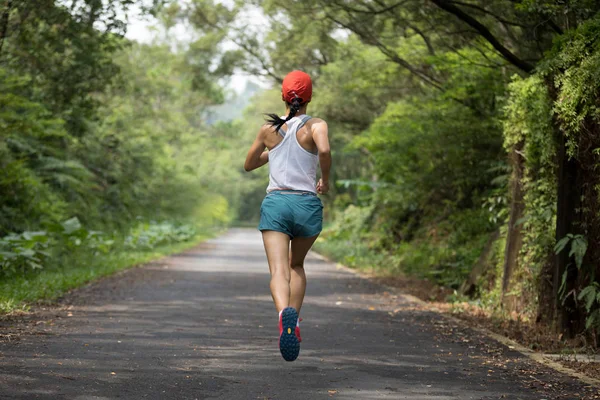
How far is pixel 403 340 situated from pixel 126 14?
911 cm

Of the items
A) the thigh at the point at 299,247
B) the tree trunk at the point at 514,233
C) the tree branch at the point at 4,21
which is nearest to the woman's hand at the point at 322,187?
the thigh at the point at 299,247

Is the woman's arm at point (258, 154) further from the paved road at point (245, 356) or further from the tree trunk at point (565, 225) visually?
the tree trunk at point (565, 225)

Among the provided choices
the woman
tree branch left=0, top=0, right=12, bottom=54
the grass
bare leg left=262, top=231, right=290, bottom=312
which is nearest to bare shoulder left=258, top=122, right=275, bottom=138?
the woman

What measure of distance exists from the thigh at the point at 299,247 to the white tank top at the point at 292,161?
407 millimetres

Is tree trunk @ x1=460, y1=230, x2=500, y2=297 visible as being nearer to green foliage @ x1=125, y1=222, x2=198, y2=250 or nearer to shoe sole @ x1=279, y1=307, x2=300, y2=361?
shoe sole @ x1=279, y1=307, x2=300, y2=361

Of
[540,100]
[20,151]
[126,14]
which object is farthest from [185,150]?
[540,100]

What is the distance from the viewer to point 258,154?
6660 mm

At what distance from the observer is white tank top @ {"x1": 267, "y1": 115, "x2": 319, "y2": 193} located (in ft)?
21.2

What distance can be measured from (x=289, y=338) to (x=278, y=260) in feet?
2.58

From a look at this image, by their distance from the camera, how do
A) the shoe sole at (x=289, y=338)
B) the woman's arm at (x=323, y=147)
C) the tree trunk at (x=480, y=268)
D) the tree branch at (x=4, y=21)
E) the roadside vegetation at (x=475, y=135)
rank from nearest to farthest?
the shoe sole at (x=289, y=338), the woman's arm at (x=323, y=147), the roadside vegetation at (x=475, y=135), the tree branch at (x=4, y=21), the tree trunk at (x=480, y=268)

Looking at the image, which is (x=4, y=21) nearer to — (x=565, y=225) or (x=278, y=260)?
(x=278, y=260)

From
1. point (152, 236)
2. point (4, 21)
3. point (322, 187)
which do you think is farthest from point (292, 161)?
point (152, 236)

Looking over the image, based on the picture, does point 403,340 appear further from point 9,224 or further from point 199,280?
point 9,224

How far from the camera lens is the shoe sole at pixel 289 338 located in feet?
19.0
